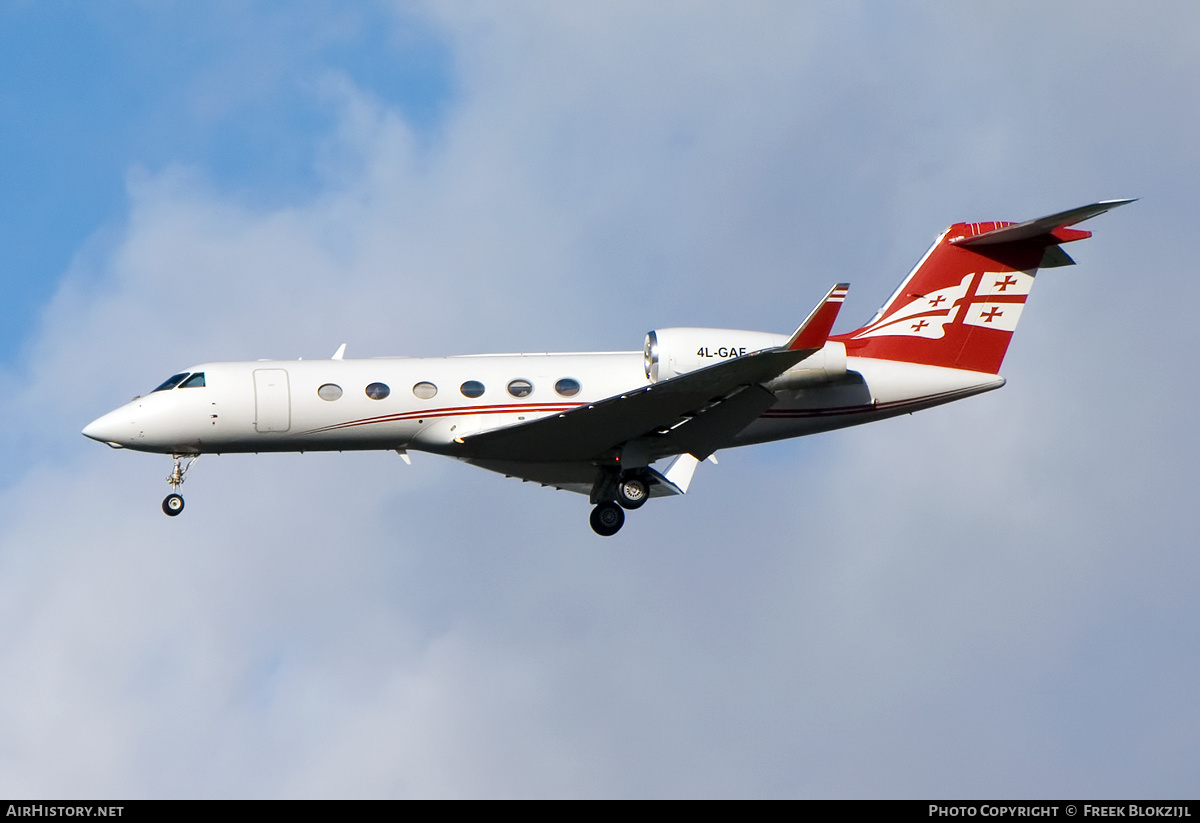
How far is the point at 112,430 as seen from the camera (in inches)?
1021

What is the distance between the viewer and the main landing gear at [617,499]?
26641 mm

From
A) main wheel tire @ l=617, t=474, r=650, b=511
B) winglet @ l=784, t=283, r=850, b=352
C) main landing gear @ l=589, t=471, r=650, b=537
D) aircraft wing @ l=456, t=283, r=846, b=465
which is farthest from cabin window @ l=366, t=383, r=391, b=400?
winglet @ l=784, t=283, r=850, b=352

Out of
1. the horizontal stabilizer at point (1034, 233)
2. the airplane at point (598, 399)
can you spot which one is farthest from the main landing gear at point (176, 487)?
the horizontal stabilizer at point (1034, 233)

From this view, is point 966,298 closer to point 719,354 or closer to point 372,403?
point 719,354

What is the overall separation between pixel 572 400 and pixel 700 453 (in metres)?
2.21

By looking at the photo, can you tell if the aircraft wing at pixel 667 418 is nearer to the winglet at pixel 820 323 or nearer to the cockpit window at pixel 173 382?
the winglet at pixel 820 323

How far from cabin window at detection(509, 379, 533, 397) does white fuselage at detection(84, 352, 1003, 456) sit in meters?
0.02

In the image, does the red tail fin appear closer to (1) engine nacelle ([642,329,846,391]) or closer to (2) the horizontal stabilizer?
(2) the horizontal stabilizer

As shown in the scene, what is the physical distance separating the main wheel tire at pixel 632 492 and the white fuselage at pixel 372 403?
143 cm

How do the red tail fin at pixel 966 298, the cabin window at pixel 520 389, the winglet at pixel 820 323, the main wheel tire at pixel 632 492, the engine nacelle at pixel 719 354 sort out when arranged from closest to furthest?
the winglet at pixel 820 323 < the engine nacelle at pixel 719 354 < the cabin window at pixel 520 389 < the main wheel tire at pixel 632 492 < the red tail fin at pixel 966 298

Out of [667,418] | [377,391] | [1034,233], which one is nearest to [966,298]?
[1034,233]

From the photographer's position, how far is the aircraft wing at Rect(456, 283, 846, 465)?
23.9 meters
